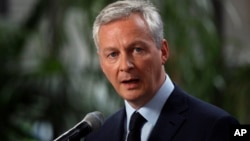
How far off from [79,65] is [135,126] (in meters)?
2.14

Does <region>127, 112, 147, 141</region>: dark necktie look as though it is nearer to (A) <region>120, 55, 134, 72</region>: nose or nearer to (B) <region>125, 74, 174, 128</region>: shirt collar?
(B) <region>125, 74, 174, 128</region>: shirt collar

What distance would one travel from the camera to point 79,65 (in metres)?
3.68

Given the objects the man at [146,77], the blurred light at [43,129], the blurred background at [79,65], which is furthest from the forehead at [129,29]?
the blurred light at [43,129]

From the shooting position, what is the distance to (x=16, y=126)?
361cm

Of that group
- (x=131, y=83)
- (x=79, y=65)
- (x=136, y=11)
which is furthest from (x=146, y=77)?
(x=79, y=65)

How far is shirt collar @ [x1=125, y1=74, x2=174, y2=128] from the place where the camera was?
1573 mm

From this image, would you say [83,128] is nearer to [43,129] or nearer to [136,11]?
[136,11]

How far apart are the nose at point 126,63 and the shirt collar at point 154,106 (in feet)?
0.37

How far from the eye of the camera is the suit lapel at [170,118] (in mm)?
1550

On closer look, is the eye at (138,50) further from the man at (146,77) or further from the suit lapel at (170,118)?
the suit lapel at (170,118)

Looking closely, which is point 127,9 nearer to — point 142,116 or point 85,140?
point 142,116

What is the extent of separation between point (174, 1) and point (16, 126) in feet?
3.34

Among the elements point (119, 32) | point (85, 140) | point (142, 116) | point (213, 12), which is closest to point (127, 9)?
point (119, 32)

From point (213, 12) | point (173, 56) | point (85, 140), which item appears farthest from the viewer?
point (213, 12)
